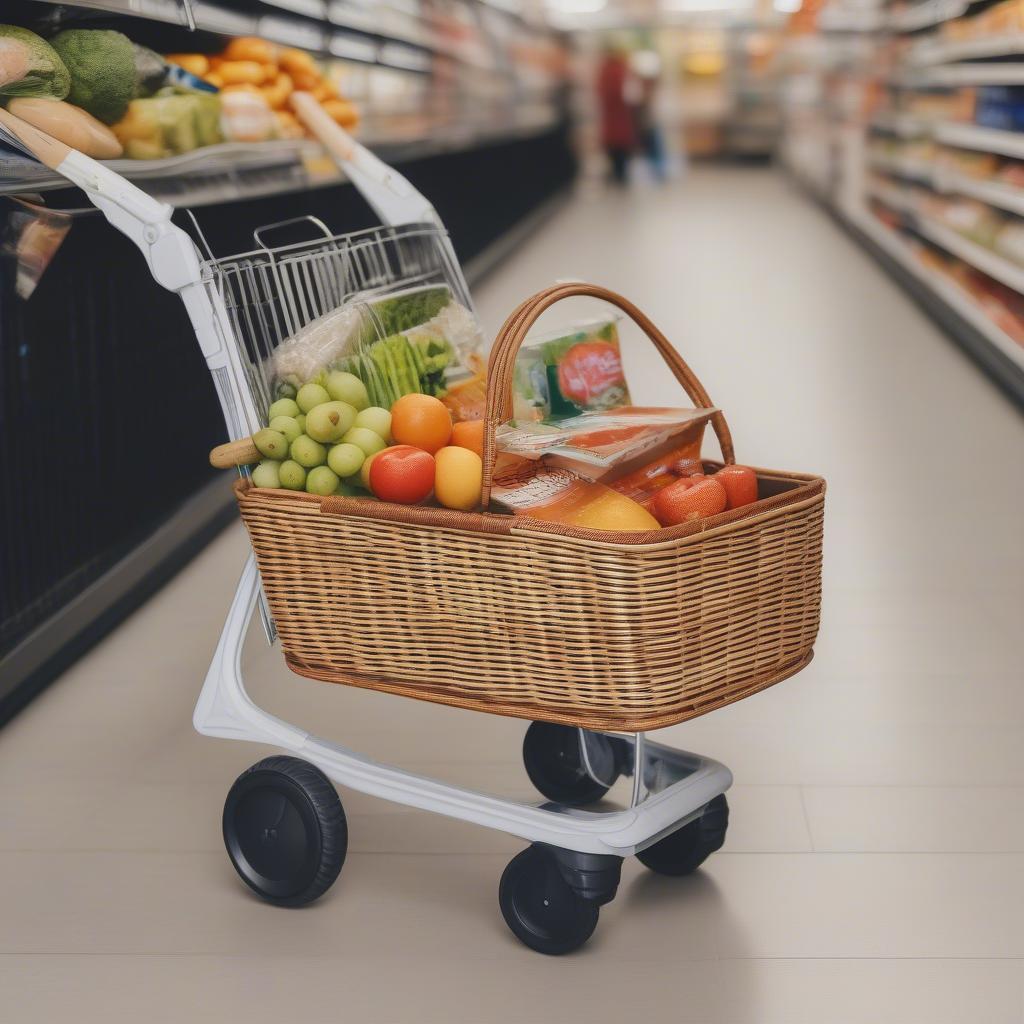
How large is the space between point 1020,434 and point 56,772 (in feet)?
11.5

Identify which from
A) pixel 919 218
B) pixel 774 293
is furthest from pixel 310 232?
pixel 919 218

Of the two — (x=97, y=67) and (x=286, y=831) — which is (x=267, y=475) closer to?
(x=286, y=831)

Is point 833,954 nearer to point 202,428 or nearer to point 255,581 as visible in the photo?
point 255,581

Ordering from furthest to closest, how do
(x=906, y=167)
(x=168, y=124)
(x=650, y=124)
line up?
(x=650, y=124) → (x=906, y=167) → (x=168, y=124)

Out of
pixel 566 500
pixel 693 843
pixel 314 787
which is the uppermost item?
pixel 566 500

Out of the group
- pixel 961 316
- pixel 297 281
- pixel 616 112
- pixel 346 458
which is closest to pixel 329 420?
pixel 346 458

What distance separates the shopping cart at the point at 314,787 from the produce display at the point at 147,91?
65cm

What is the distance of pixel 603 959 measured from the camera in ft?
5.87

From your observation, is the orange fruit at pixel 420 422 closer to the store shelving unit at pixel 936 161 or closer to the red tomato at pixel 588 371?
the red tomato at pixel 588 371

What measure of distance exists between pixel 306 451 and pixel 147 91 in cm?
157

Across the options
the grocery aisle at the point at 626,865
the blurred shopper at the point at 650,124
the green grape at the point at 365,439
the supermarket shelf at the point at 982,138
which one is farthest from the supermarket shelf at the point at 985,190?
the blurred shopper at the point at 650,124

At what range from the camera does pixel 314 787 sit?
1.88 meters

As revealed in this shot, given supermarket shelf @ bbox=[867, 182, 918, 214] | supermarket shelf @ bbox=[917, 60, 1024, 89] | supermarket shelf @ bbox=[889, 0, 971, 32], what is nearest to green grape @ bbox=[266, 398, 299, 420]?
supermarket shelf @ bbox=[917, 60, 1024, 89]

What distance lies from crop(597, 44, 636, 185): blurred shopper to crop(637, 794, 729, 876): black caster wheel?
1628cm
